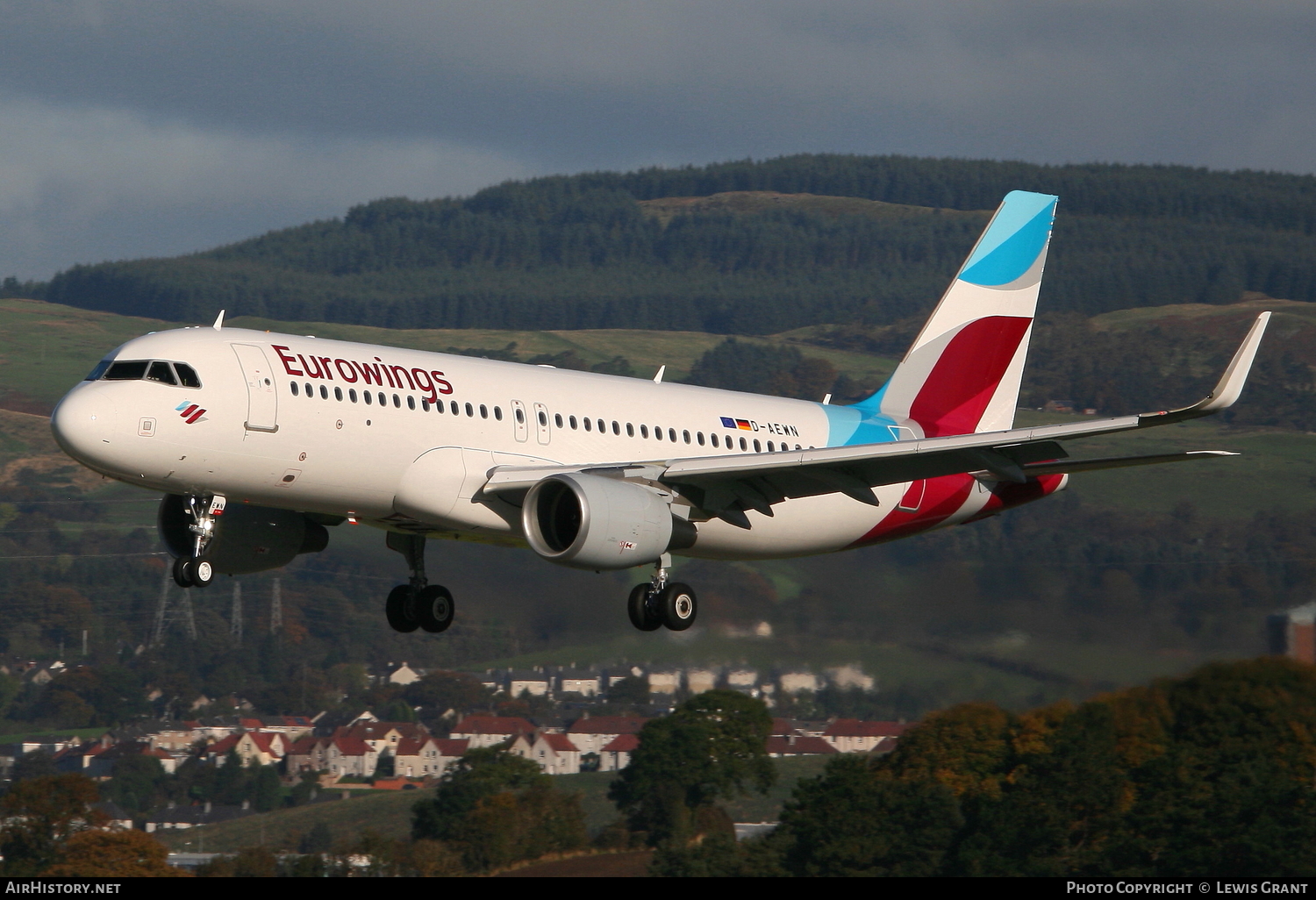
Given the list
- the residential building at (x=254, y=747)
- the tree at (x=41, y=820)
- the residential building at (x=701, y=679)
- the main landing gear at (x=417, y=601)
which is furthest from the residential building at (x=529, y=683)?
the main landing gear at (x=417, y=601)

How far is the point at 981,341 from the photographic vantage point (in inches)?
1567

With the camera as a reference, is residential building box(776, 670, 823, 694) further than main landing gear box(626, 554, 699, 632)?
Yes

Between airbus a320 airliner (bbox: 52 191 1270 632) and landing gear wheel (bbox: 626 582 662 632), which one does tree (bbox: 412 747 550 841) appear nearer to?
airbus a320 airliner (bbox: 52 191 1270 632)

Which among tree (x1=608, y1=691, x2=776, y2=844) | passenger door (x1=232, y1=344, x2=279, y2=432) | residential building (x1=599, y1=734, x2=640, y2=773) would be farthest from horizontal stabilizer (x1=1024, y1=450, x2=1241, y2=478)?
residential building (x1=599, y1=734, x2=640, y2=773)

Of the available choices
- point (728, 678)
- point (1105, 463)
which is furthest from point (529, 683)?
point (1105, 463)

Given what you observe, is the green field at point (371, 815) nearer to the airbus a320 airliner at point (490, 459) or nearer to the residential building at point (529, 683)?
the residential building at point (529, 683)

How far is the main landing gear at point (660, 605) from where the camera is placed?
31734mm

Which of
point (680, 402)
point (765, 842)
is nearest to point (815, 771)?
point (765, 842)

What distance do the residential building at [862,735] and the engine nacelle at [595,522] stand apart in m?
21.5

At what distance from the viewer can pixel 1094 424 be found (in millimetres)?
28312

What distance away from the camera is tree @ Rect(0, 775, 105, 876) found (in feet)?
230

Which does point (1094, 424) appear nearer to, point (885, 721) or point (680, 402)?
point (680, 402)

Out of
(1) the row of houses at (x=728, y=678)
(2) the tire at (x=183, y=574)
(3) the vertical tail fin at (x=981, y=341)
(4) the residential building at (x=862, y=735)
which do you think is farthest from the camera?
(4) the residential building at (x=862, y=735)

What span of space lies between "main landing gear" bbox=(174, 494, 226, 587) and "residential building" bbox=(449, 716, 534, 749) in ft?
200
